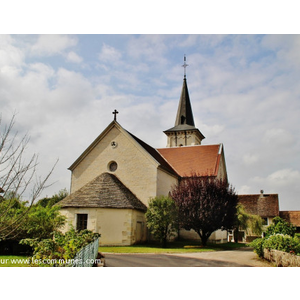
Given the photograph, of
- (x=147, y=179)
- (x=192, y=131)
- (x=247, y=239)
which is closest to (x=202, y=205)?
(x=147, y=179)

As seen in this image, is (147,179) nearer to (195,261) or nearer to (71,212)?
(71,212)

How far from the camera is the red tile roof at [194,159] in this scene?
33.5 metres

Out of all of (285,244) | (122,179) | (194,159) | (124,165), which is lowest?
(285,244)

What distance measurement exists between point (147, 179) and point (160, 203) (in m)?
4.08

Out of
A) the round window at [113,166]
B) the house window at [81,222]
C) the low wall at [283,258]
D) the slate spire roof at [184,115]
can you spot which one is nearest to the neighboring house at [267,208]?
the slate spire roof at [184,115]

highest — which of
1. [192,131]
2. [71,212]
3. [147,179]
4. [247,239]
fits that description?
[192,131]

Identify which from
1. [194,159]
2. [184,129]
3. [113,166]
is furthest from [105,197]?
[184,129]

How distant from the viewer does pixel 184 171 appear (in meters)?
34.1

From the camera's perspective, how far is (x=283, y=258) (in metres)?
13.4

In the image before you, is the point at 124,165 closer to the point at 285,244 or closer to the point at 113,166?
the point at 113,166

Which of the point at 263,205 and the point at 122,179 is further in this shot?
the point at 263,205

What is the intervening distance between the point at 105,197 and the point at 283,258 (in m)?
15.4

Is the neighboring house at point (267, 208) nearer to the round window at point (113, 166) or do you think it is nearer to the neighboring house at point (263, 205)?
the neighboring house at point (263, 205)

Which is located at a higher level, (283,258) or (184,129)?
(184,129)
